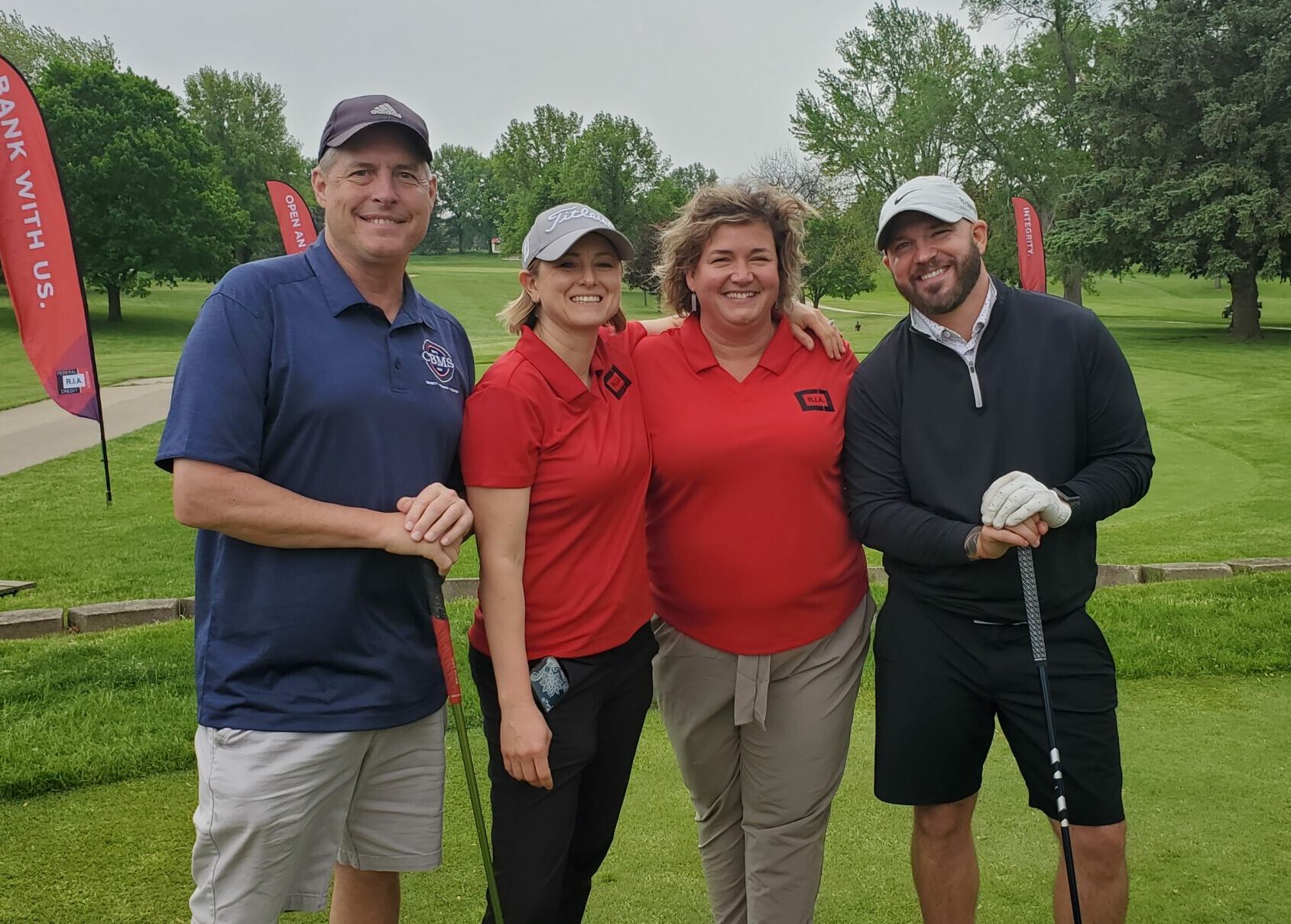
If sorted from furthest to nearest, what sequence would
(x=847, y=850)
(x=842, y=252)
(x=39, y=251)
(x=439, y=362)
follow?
(x=842, y=252) < (x=39, y=251) < (x=847, y=850) < (x=439, y=362)

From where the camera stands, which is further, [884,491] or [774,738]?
[774,738]

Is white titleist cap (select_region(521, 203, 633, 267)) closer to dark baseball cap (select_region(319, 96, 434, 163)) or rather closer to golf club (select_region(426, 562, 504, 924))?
dark baseball cap (select_region(319, 96, 434, 163))

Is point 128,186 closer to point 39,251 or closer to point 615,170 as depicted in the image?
point 615,170

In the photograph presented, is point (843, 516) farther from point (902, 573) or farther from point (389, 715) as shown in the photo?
point (389, 715)

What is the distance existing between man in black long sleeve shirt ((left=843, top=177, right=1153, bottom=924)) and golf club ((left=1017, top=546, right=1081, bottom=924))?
7cm

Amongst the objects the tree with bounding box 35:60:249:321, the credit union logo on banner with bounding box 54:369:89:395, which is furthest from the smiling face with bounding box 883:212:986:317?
the tree with bounding box 35:60:249:321

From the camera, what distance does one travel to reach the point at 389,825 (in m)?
2.38

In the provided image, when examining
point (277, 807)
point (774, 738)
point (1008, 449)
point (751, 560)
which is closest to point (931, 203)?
point (1008, 449)

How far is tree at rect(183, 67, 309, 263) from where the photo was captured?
50125mm

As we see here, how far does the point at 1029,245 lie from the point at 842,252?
26703 mm

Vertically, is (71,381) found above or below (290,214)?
below

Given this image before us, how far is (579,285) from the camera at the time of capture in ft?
7.92

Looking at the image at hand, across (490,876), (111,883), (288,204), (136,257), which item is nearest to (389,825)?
(490,876)

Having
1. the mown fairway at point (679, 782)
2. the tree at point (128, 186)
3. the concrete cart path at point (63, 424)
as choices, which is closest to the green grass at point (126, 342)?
the concrete cart path at point (63, 424)
